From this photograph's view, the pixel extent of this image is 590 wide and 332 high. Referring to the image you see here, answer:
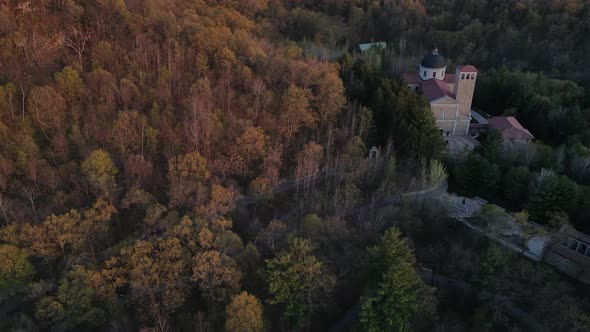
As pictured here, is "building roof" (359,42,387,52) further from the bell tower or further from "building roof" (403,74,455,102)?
the bell tower

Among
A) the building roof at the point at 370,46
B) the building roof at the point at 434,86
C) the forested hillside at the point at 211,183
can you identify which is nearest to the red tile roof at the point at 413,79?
the building roof at the point at 434,86

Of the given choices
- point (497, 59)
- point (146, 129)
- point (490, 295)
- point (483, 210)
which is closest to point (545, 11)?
point (497, 59)

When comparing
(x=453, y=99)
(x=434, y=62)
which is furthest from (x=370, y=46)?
(x=453, y=99)

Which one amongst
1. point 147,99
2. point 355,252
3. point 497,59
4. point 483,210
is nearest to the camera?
point 355,252

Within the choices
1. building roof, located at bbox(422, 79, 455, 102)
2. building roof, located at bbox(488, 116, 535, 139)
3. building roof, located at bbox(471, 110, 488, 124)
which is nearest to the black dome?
building roof, located at bbox(422, 79, 455, 102)

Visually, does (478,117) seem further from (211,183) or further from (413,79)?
(211,183)

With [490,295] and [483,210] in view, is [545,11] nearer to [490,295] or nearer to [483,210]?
[483,210]

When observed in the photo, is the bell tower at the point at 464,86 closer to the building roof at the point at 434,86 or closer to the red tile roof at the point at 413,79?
the building roof at the point at 434,86
